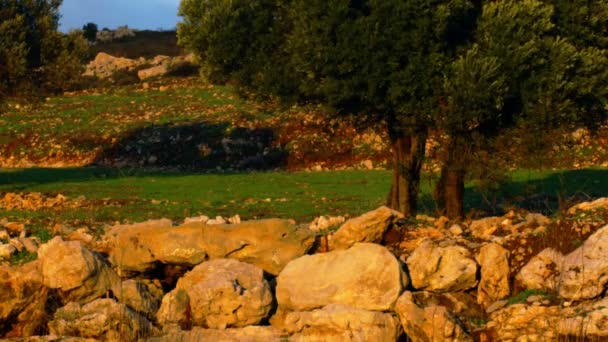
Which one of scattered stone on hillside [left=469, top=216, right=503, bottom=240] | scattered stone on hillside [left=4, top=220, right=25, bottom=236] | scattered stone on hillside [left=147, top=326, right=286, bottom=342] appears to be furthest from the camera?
scattered stone on hillside [left=4, top=220, right=25, bottom=236]

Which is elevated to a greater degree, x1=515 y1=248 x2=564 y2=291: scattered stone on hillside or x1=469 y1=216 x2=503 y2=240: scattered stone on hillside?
x1=469 y1=216 x2=503 y2=240: scattered stone on hillside

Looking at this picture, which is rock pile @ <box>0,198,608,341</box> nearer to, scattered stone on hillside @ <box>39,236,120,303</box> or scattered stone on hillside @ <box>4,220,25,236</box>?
scattered stone on hillside @ <box>39,236,120,303</box>

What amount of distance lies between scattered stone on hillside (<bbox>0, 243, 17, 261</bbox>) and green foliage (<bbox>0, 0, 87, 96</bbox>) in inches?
893

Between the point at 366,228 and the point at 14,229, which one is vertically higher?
the point at 366,228

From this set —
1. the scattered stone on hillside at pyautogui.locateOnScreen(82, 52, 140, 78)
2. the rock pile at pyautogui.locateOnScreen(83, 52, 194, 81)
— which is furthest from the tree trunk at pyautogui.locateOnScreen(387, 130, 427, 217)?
A: the scattered stone on hillside at pyautogui.locateOnScreen(82, 52, 140, 78)

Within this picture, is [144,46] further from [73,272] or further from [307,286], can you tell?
[307,286]

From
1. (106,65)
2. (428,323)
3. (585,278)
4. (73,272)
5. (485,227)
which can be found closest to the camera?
(428,323)

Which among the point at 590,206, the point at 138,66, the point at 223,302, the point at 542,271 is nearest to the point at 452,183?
the point at 590,206

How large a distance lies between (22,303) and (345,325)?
656 centimetres

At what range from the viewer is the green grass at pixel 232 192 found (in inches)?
1206

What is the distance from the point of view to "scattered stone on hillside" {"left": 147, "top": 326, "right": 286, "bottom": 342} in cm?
1766

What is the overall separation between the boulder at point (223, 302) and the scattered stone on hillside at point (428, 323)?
9.05ft

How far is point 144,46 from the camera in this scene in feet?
382

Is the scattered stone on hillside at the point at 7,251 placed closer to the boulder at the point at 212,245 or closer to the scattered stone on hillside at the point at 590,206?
the boulder at the point at 212,245
